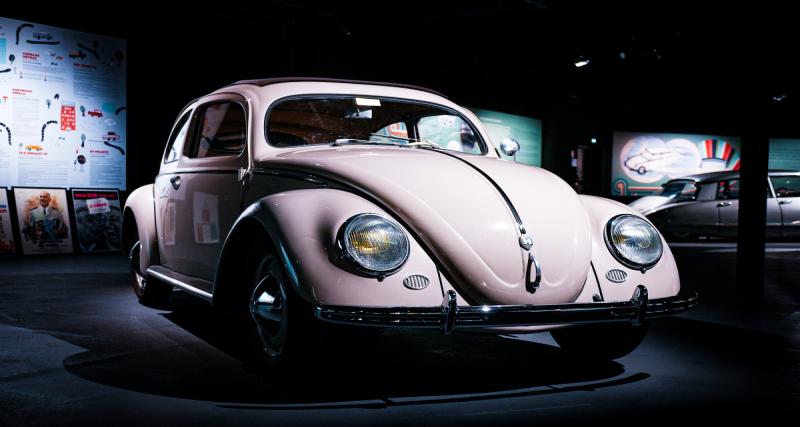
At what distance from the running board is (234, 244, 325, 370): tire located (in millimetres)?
403

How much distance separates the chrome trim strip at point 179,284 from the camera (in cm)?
426

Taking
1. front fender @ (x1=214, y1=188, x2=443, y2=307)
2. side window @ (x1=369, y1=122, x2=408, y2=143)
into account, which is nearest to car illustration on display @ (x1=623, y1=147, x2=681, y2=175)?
side window @ (x1=369, y1=122, x2=408, y2=143)

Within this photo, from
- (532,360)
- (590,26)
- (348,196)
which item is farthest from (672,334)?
(590,26)

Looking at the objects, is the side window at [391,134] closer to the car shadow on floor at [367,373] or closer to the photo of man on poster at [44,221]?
the car shadow on floor at [367,373]

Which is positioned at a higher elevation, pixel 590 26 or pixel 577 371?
pixel 590 26

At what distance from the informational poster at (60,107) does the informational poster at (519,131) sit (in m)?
6.85

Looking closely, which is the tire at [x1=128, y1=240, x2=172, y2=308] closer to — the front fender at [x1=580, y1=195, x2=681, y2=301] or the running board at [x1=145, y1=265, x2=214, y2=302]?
the running board at [x1=145, y1=265, x2=214, y2=302]

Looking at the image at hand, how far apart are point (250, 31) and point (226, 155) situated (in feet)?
23.8

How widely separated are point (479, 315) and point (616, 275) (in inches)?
32.5

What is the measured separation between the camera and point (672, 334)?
16.5 ft

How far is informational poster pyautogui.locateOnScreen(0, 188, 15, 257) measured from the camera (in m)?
9.45

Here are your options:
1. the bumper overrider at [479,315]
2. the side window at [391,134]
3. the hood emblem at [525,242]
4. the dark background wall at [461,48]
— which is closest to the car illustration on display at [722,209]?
the dark background wall at [461,48]

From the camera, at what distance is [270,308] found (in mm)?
3561

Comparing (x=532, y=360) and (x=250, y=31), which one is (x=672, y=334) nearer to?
(x=532, y=360)
